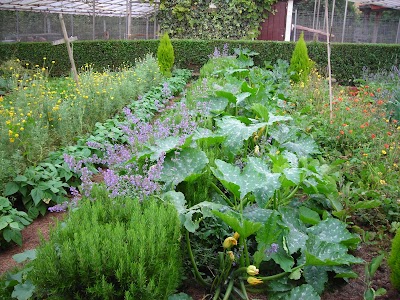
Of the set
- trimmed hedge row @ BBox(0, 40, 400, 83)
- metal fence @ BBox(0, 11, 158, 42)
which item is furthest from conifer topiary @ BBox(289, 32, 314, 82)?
metal fence @ BBox(0, 11, 158, 42)

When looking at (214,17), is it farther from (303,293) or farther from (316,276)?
(303,293)

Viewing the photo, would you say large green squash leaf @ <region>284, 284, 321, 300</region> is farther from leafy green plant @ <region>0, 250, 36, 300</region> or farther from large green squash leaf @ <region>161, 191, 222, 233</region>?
leafy green plant @ <region>0, 250, 36, 300</region>

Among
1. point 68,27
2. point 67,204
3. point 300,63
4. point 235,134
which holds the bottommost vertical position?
point 67,204

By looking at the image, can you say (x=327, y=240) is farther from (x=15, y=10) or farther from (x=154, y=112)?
(x=15, y=10)

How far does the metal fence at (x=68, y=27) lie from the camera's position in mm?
12805

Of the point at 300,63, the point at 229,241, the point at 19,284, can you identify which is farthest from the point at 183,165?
the point at 300,63

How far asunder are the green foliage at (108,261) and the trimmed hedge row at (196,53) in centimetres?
1051

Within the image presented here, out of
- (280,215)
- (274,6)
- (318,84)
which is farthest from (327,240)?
(274,6)

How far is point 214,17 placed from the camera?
14.7m

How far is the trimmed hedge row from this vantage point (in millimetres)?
11906

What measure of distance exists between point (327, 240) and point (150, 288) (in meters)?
1.19

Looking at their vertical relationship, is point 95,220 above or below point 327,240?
above

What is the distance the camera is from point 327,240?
2422mm

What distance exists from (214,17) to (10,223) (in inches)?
516
